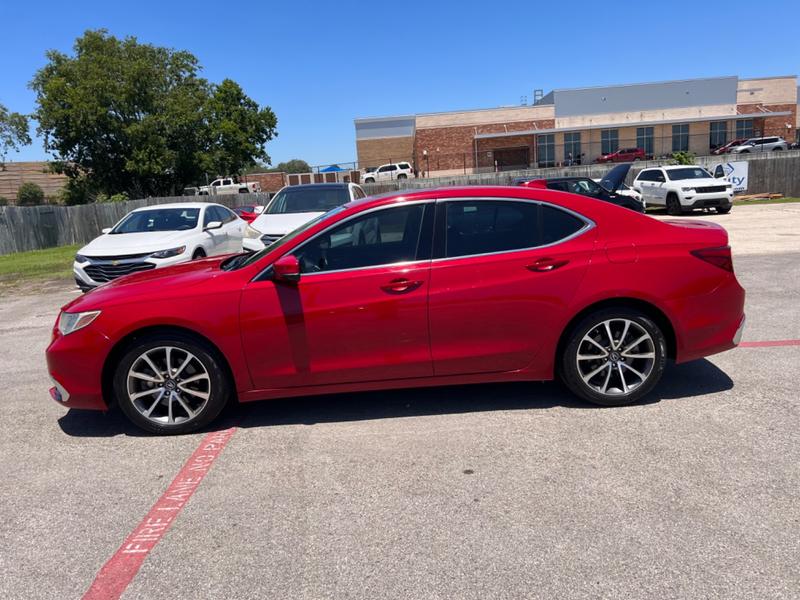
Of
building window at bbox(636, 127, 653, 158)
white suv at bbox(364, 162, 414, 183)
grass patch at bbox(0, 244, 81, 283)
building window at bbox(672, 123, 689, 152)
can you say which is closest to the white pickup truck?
white suv at bbox(364, 162, 414, 183)

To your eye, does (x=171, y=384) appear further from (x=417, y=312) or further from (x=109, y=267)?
(x=109, y=267)

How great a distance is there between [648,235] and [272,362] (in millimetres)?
2890

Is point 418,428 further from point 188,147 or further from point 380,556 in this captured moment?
point 188,147

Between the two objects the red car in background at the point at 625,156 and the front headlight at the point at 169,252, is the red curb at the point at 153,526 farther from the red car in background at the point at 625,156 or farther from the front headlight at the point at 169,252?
the red car in background at the point at 625,156

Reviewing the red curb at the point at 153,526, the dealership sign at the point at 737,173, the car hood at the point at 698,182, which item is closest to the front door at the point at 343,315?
the red curb at the point at 153,526

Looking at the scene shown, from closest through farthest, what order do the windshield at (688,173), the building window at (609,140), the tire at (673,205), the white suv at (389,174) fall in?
the tire at (673,205) < the windshield at (688,173) < the white suv at (389,174) < the building window at (609,140)

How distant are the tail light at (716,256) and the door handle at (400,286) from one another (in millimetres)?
2085

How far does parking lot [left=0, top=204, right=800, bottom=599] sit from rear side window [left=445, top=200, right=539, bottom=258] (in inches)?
48.8

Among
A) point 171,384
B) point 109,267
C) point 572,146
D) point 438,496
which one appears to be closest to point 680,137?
point 572,146

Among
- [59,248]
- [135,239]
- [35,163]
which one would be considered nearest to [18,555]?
[135,239]

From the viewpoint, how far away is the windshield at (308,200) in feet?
35.4

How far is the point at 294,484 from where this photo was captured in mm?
3615

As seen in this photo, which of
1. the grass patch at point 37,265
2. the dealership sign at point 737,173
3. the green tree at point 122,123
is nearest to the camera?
the grass patch at point 37,265

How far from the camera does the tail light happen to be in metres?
4.45
